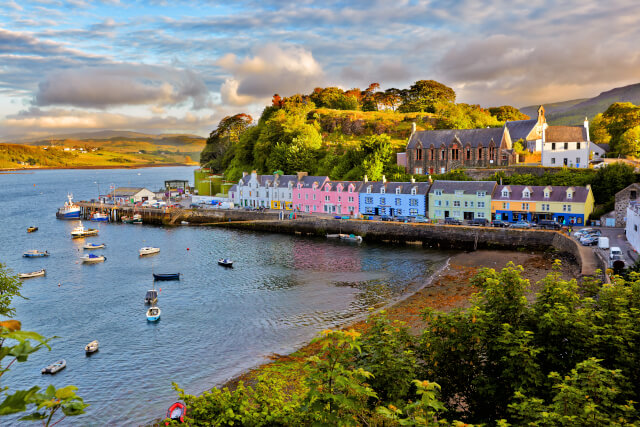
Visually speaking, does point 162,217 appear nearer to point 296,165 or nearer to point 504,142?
point 296,165

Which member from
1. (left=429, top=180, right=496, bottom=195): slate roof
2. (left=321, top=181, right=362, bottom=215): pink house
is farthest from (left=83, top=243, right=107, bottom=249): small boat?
(left=429, top=180, right=496, bottom=195): slate roof

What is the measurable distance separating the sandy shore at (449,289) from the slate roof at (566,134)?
2935cm

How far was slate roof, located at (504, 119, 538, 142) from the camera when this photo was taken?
269 ft

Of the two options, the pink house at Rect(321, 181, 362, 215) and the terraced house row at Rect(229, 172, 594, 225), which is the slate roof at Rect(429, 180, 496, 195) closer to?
the terraced house row at Rect(229, 172, 594, 225)

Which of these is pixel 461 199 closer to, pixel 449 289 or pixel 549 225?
pixel 549 225

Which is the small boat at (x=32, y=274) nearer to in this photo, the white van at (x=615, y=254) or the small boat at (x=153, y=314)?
the small boat at (x=153, y=314)

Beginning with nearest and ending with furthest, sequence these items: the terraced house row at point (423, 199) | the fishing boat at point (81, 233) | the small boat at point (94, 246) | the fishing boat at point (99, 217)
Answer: the terraced house row at point (423, 199)
the small boat at point (94, 246)
the fishing boat at point (81, 233)
the fishing boat at point (99, 217)

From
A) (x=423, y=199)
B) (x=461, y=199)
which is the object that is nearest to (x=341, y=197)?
(x=423, y=199)

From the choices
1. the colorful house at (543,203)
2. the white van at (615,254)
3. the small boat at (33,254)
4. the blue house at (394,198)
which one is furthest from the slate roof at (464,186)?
the small boat at (33,254)

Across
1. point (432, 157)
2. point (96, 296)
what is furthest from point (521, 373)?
point (432, 157)

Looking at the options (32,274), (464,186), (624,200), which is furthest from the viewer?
(464,186)

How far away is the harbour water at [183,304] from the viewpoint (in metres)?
25.5

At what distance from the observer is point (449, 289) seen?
1544 inches

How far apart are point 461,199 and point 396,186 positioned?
11006mm
